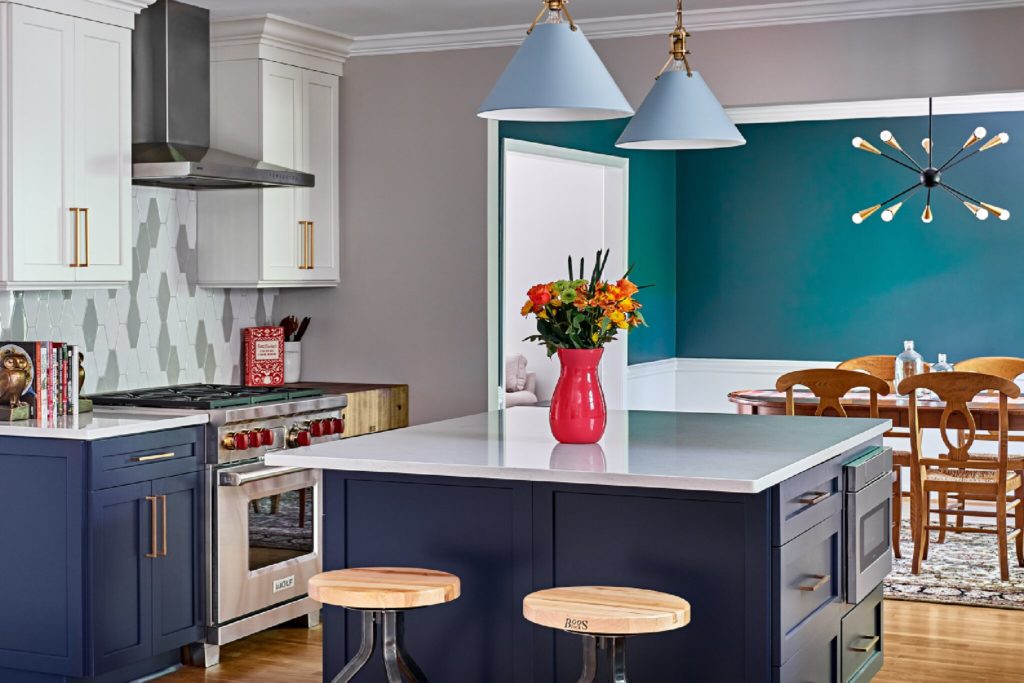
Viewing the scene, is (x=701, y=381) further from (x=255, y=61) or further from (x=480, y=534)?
(x=480, y=534)

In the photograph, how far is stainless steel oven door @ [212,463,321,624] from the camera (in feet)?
15.1

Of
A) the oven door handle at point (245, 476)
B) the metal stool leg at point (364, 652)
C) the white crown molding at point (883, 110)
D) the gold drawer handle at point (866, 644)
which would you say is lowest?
the gold drawer handle at point (866, 644)

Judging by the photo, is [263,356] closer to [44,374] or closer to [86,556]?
[44,374]

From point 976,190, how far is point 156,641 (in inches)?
226

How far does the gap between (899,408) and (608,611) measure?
370 centimetres

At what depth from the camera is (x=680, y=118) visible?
353cm

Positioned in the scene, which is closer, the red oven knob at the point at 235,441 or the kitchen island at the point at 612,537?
the kitchen island at the point at 612,537

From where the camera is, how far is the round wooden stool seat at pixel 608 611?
2.73 m

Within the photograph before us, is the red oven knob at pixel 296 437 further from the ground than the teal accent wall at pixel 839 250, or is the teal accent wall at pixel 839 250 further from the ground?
the teal accent wall at pixel 839 250

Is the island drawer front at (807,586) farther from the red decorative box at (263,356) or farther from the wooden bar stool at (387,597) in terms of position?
the red decorative box at (263,356)

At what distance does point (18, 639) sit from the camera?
4215 mm

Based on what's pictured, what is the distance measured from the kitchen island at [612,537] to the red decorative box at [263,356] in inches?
89.6

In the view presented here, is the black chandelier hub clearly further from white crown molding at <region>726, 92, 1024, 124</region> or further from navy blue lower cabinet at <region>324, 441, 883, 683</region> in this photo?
navy blue lower cabinet at <region>324, 441, 883, 683</region>

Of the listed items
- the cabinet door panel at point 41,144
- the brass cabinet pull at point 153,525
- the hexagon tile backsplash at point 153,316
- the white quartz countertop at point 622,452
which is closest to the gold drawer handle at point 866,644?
the white quartz countertop at point 622,452
